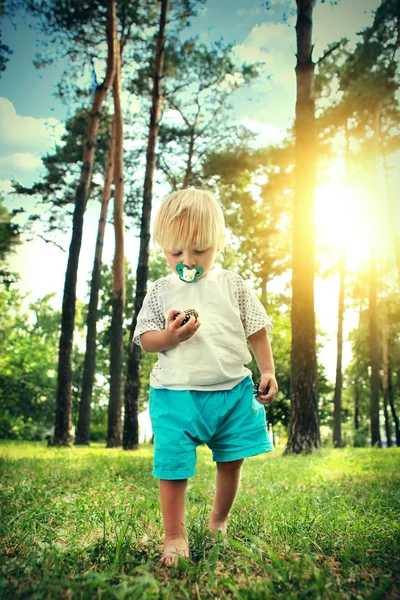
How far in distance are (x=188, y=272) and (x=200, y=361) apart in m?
0.44

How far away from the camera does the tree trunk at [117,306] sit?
11.9 meters

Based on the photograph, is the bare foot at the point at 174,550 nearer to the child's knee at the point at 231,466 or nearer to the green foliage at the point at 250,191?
the child's knee at the point at 231,466

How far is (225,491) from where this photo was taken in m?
2.18

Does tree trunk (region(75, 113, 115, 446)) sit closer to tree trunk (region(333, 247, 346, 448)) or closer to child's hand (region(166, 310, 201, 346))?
tree trunk (region(333, 247, 346, 448))

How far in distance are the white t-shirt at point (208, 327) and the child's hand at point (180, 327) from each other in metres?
0.15

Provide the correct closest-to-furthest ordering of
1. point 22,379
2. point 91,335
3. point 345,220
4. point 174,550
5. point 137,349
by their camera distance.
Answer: point 174,550 < point 137,349 < point 91,335 < point 345,220 < point 22,379

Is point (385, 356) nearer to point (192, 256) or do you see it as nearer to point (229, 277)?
point (229, 277)

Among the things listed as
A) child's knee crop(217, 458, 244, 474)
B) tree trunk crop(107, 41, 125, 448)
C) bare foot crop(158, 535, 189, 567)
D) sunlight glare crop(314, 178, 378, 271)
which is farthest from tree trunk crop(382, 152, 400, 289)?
bare foot crop(158, 535, 189, 567)

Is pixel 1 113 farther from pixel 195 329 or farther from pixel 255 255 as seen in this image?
pixel 255 255

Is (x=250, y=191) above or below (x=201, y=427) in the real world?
above

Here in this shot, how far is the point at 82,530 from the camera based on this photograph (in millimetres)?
2266

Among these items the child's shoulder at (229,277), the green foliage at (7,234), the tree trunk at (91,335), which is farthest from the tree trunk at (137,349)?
the child's shoulder at (229,277)

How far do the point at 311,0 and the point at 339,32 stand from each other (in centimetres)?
91

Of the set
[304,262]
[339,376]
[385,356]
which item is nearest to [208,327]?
[304,262]
